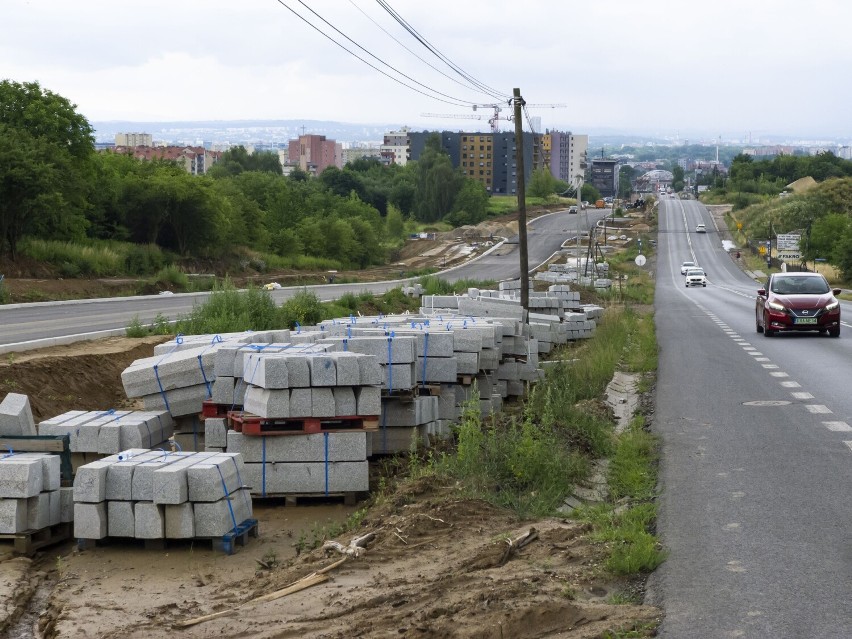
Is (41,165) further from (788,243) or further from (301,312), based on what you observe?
(788,243)

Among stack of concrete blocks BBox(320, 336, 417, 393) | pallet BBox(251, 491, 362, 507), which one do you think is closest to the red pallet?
pallet BBox(251, 491, 362, 507)

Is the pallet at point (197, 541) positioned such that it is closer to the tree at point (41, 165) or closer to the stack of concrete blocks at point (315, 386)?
the stack of concrete blocks at point (315, 386)

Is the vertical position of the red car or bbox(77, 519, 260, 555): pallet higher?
the red car

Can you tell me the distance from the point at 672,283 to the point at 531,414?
79456mm

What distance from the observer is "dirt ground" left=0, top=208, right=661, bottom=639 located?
21.3 ft

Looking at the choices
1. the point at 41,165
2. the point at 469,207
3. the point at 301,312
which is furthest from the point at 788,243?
the point at 301,312

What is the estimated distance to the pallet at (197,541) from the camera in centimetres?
1005

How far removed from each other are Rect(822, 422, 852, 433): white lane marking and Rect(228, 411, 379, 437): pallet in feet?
17.7

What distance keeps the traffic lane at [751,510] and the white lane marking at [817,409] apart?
101 millimetres

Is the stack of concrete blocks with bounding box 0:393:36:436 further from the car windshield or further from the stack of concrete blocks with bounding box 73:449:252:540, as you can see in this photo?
the car windshield

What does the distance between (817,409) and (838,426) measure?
150 centimetres

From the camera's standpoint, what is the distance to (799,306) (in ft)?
87.9

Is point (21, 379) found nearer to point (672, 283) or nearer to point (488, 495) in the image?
point (488, 495)

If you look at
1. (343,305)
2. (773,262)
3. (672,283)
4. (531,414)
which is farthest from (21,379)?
(773,262)
